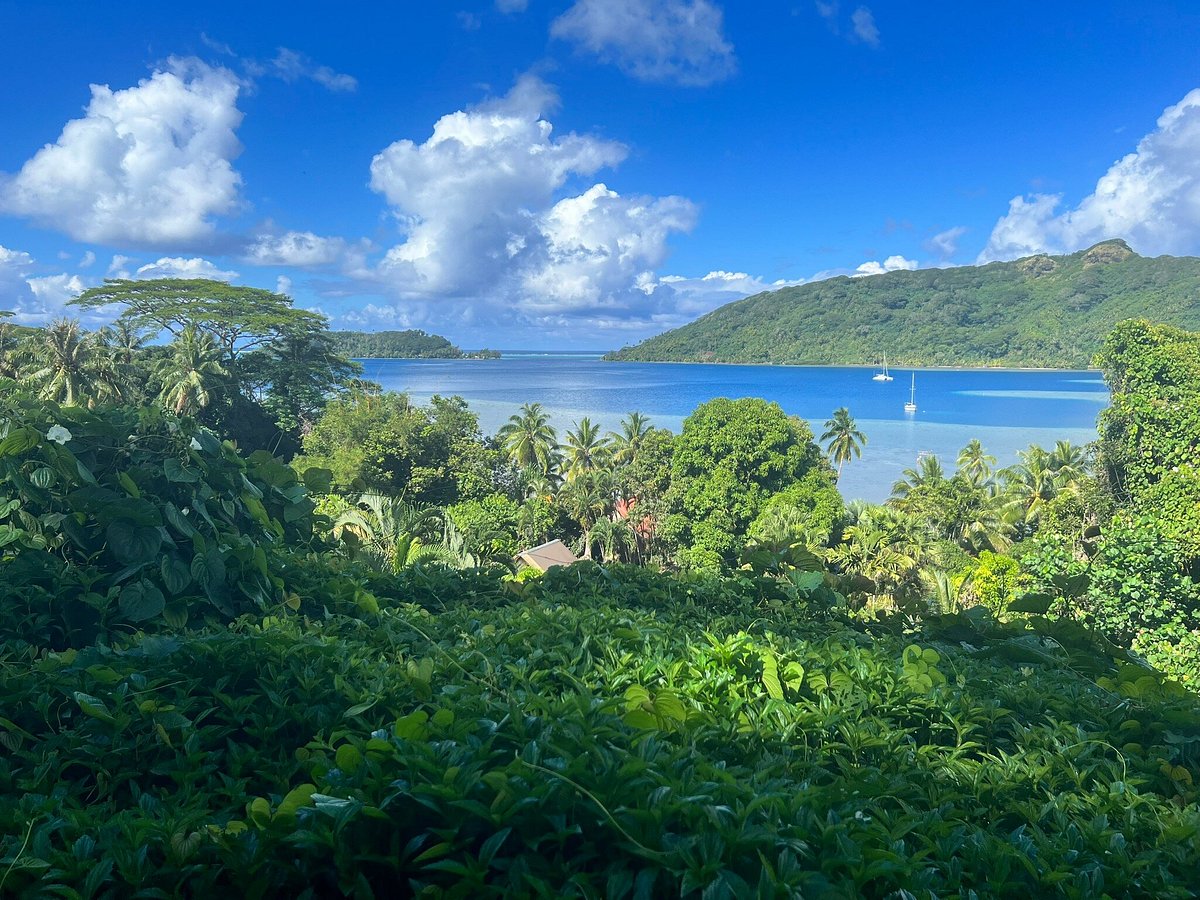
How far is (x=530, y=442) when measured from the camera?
33844 mm

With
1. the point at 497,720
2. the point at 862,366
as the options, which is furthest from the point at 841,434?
the point at 862,366

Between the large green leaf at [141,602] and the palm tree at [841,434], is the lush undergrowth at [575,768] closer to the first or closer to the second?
the large green leaf at [141,602]

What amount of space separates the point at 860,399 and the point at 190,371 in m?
103

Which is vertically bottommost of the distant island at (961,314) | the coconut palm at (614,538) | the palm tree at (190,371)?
the coconut palm at (614,538)

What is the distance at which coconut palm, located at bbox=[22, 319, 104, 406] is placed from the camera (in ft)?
67.5

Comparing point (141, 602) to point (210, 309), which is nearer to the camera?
point (141, 602)

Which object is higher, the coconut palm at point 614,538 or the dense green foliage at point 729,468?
the dense green foliage at point 729,468

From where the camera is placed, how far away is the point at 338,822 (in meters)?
0.97

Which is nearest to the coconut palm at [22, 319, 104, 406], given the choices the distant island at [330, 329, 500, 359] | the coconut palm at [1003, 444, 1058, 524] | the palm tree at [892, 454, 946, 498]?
the palm tree at [892, 454, 946, 498]

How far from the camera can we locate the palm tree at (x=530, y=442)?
1314 inches

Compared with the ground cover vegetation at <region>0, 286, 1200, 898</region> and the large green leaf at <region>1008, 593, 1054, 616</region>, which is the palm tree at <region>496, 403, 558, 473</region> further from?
the large green leaf at <region>1008, 593, 1054, 616</region>

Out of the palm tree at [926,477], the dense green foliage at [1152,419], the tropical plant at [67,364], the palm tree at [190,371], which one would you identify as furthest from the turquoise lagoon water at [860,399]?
the dense green foliage at [1152,419]

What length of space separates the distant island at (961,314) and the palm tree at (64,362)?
354 feet

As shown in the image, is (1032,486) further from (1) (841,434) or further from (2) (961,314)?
(2) (961,314)
